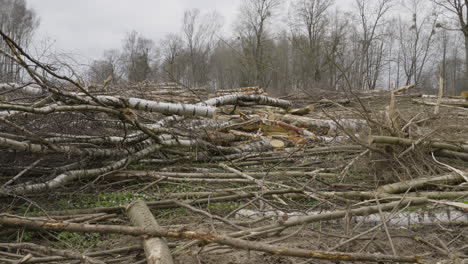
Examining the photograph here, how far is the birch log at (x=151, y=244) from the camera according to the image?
183 centimetres

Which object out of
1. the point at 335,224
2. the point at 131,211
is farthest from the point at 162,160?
the point at 335,224

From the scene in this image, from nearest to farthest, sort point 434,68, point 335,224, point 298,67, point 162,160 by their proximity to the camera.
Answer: point 335,224
point 162,160
point 298,67
point 434,68

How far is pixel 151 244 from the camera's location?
1990 millimetres

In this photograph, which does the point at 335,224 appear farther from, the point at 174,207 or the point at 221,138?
the point at 221,138

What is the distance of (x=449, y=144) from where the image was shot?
13.1 ft

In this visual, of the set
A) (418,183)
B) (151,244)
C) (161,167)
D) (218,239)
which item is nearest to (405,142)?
(418,183)

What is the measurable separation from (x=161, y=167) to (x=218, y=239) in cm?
306

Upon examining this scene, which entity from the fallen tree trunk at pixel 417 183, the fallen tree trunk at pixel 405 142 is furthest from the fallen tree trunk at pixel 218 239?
the fallen tree trunk at pixel 405 142

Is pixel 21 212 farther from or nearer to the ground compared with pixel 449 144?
nearer to the ground

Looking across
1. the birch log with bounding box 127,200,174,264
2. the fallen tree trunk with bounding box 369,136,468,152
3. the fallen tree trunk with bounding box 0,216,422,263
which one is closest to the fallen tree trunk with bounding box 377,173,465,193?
the fallen tree trunk with bounding box 369,136,468,152

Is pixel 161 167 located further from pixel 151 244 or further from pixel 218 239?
pixel 218 239

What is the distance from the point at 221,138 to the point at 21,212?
10.4ft

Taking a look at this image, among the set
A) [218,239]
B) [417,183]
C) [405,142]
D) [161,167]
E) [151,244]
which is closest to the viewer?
[218,239]

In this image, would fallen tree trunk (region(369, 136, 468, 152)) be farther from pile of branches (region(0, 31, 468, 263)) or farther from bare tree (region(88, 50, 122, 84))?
bare tree (region(88, 50, 122, 84))
